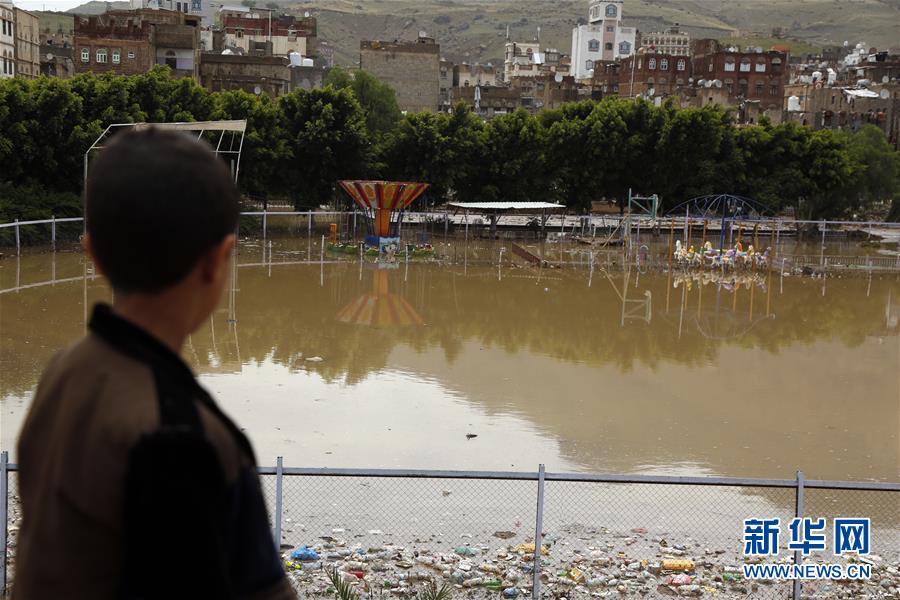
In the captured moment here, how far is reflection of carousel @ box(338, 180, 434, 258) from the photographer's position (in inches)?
1334

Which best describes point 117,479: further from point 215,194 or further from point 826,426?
point 826,426

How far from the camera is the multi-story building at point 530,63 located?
11688 cm

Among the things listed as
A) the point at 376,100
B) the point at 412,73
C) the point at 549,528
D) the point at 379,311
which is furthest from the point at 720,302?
the point at 412,73

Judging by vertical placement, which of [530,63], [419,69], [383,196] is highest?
[530,63]

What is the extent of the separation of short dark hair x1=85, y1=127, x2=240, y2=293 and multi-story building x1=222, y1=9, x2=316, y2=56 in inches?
3361

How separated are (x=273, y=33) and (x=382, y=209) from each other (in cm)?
6004

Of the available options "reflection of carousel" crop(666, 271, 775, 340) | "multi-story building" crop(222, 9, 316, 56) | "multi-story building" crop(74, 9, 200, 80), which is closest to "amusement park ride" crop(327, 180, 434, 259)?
"reflection of carousel" crop(666, 271, 775, 340)

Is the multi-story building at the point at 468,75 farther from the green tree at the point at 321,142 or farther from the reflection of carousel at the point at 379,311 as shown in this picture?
the reflection of carousel at the point at 379,311

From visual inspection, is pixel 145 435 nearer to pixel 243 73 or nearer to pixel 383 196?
pixel 383 196

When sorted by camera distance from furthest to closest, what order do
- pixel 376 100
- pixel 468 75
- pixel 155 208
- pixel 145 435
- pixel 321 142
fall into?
pixel 468 75 < pixel 376 100 < pixel 321 142 < pixel 155 208 < pixel 145 435

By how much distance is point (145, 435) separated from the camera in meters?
1.44

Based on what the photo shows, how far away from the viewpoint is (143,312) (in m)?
1.65

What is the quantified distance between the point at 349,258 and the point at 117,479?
31599 mm

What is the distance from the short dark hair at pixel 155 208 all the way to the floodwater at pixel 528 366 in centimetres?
1016
